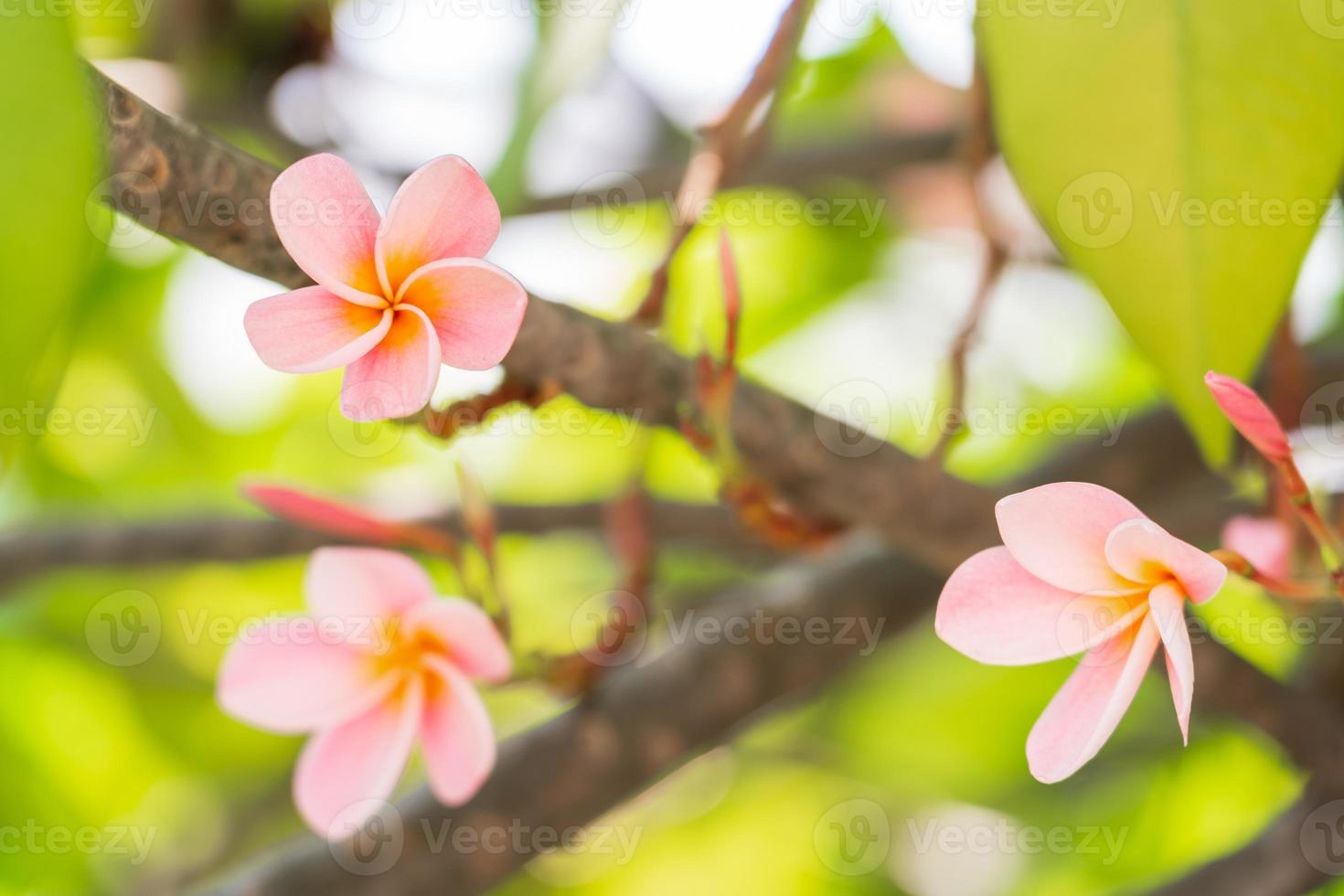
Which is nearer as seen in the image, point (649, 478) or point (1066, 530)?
point (1066, 530)

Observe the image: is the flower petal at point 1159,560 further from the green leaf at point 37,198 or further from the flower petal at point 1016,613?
the green leaf at point 37,198

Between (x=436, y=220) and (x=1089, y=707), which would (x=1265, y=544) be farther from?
(x=436, y=220)

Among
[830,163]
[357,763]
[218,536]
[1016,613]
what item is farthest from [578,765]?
[830,163]

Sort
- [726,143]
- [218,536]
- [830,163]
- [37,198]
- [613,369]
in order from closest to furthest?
1. [37,198]
2. [613,369]
3. [726,143]
4. [218,536]
5. [830,163]

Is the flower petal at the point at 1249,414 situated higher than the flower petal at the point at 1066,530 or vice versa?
the flower petal at the point at 1249,414

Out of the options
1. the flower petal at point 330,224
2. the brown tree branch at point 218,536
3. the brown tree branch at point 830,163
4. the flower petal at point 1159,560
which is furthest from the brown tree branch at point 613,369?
the brown tree branch at point 830,163

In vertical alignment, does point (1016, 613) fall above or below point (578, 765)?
above
